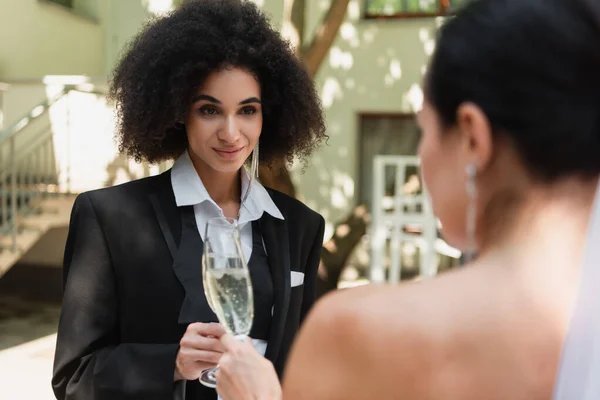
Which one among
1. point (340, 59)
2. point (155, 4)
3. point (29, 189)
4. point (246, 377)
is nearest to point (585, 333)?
point (246, 377)

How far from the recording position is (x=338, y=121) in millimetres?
10492

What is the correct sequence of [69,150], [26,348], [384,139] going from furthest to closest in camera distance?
[384,139]
[69,150]
[26,348]

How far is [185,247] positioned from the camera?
1.71m

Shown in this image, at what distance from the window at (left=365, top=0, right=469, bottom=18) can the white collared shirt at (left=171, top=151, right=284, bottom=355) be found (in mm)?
8950

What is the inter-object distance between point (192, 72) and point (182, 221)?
0.46m

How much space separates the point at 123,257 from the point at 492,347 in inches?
46.3

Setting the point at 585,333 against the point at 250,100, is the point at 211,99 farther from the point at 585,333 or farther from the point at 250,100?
the point at 585,333

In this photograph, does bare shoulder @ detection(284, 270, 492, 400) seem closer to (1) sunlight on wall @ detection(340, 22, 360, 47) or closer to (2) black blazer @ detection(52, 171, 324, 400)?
(2) black blazer @ detection(52, 171, 324, 400)

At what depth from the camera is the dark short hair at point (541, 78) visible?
72 centimetres

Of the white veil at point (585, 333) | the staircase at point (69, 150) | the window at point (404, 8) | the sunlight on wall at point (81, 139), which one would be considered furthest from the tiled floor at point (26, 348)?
the window at point (404, 8)

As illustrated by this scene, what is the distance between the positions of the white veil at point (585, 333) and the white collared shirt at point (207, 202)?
1.09 meters

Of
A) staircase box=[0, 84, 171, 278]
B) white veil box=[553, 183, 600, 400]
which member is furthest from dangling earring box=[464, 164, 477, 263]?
staircase box=[0, 84, 171, 278]

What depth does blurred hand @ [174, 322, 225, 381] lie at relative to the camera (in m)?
1.40

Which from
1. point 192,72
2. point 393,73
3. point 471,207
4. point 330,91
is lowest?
point 471,207
